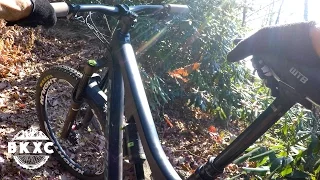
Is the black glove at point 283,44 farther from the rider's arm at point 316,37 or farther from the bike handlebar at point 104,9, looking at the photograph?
the bike handlebar at point 104,9

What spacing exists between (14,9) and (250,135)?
1.14 meters

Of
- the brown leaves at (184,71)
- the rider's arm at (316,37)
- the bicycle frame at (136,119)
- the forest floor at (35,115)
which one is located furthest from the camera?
the brown leaves at (184,71)

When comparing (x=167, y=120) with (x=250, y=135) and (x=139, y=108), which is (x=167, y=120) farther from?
(x=250, y=135)

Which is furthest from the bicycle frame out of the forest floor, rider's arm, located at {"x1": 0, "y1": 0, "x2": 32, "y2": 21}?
the forest floor

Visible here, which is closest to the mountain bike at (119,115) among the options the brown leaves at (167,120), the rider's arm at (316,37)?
the rider's arm at (316,37)

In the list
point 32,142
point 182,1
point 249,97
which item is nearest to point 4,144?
point 32,142

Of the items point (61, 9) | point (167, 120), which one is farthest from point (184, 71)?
point (61, 9)

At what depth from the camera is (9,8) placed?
4.38 ft

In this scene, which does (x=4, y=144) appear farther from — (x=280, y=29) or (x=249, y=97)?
(x=249, y=97)

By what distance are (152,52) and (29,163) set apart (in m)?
1.98

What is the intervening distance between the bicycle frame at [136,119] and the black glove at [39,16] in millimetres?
575

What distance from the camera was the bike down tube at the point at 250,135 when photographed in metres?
1.36

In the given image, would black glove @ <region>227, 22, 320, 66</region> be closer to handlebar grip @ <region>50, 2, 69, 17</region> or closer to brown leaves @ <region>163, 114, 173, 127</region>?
handlebar grip @ <region>50, 2, 69, 17</region>

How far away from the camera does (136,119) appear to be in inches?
73.9
